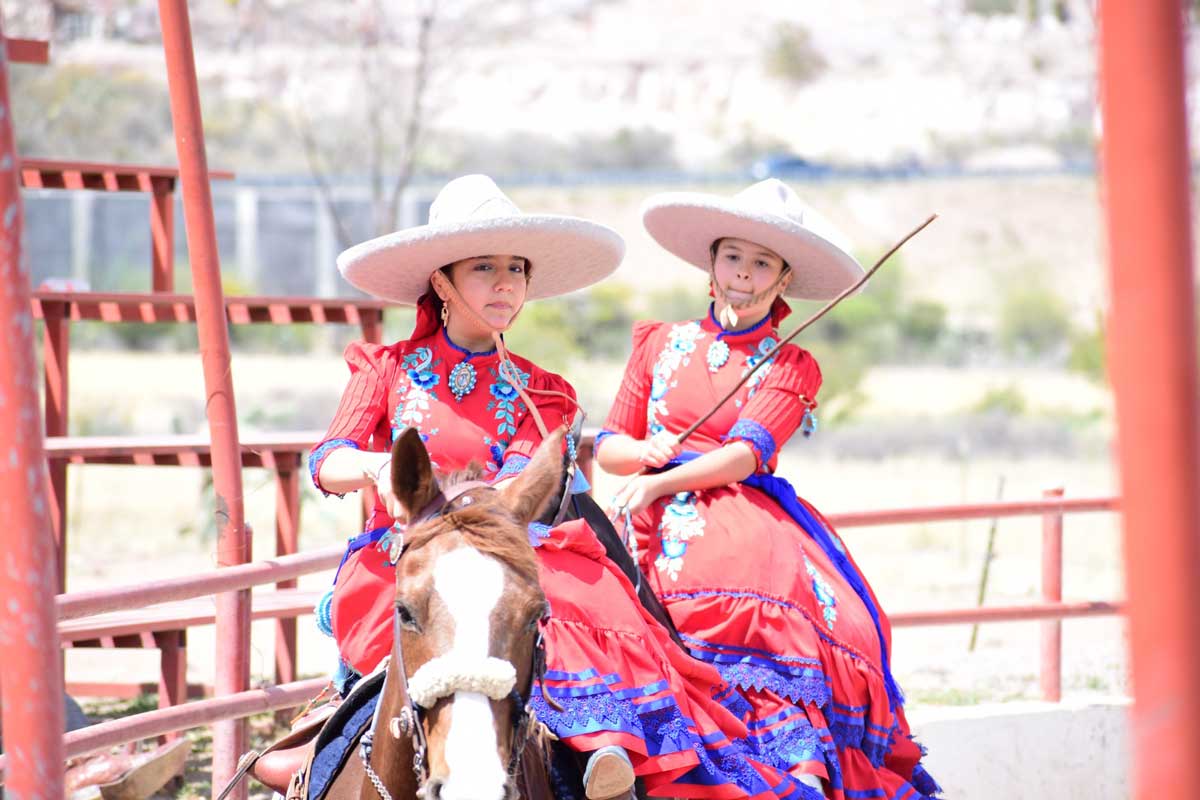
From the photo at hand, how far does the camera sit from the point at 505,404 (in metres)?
3.90

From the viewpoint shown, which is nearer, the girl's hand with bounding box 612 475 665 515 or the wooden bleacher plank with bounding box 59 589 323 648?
the girl's hand with bounding box 612 475 665 515

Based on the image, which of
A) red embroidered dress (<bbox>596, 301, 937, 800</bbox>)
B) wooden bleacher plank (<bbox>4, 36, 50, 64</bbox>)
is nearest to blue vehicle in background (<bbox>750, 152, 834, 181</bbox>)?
wooden bleacher plank (<bbox>4, 36, 50, 64</bbox>)

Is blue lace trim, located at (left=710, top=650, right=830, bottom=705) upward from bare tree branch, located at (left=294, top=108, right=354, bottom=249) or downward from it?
downward

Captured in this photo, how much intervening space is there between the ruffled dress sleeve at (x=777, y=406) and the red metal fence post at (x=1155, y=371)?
2704 millimetres

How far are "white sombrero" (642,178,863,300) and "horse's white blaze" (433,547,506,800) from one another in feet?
6.86

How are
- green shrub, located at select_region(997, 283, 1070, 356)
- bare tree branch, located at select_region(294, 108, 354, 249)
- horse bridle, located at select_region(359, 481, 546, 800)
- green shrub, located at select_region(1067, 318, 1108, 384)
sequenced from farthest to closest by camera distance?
green shrub, located at select_region(997, 283, 1070, 356) → green shrub, located at select_region(1067, 318, 1108, 384) → bare tree branch, located at select_region(294, 108, 354, 249) → horse bridle, located at select_region(359, 481, 546, 800)

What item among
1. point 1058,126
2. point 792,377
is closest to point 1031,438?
point 792,377

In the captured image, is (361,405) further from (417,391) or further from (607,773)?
(607,773)

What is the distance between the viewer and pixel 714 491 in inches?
181

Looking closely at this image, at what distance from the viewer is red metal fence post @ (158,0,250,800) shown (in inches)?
193

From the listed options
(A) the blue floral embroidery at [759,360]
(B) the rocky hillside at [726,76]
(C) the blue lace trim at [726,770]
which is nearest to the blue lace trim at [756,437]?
(A) the blue floral embroidery at [759,360]

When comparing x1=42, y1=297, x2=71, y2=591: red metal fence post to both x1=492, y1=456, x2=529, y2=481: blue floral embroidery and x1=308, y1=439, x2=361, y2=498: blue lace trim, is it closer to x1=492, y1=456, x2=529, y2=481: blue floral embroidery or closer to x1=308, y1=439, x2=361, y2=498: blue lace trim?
x1=308, y1=439, x2=361, y2=498: blue lace trim

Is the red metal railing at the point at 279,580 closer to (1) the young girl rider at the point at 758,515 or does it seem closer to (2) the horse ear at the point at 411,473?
(1) the young girl rider at the point at 758,515

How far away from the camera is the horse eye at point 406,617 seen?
9.29 feet
